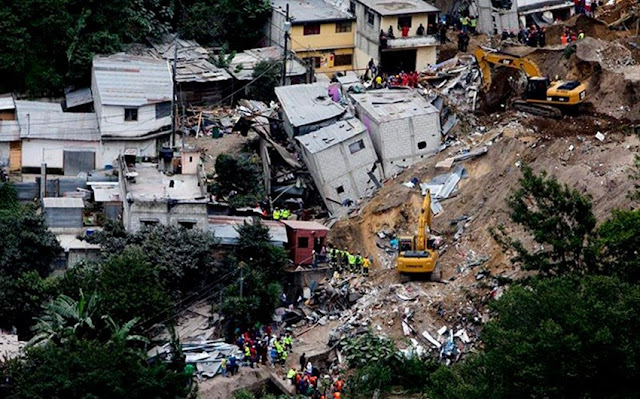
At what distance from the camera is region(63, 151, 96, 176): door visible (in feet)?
230

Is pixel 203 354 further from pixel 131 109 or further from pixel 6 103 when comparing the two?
pixel 6 103

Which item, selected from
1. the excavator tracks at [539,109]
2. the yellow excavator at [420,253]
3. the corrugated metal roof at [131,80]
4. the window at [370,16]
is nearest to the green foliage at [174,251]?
the yellow excavator at [420,253]

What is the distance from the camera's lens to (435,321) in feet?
196

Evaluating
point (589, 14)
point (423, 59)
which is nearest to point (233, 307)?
point (423, 59)

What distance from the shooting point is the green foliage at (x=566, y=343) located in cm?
5034

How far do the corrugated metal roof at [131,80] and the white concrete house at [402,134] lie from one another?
815cm

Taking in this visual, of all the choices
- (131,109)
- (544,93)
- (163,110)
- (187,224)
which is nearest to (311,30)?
(163,110)

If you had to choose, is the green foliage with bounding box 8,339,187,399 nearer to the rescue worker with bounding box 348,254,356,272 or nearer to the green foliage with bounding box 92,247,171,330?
the green foliage with bounding box 92,247,171,330

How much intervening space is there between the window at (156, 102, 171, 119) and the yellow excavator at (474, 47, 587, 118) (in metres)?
12.8

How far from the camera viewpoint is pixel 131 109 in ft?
233

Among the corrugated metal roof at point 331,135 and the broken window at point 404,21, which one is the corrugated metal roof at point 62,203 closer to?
the corrugated metal roof at point 331,135

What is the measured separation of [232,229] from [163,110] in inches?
345

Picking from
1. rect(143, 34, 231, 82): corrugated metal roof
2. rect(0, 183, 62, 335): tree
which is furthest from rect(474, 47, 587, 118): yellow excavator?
rect(0, 183, 62, 335): tree

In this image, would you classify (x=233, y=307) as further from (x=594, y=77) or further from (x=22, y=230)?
(x=594, y=77)
